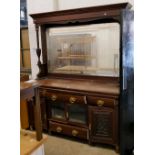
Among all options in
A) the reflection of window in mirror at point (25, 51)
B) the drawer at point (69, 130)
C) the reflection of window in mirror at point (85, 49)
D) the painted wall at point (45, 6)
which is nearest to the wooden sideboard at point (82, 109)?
the drawer at point (69, 130)

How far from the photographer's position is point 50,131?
2.77 metres

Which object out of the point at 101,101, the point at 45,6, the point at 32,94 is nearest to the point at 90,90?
the point at 101,101

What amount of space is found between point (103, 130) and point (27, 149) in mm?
1277

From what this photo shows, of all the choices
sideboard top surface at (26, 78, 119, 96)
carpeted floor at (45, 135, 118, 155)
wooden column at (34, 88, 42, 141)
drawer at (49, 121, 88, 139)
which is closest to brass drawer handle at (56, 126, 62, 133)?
drawer at (49, 121, 88, 139)

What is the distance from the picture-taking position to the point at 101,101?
2.28 meters

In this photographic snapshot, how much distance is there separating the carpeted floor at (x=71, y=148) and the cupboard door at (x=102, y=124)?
121mm

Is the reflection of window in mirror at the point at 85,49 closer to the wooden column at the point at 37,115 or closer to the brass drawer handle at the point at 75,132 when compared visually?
the brass drawer handle at the point at 75,132

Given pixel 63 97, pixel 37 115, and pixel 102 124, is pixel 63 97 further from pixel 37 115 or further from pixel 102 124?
pixel 37 115

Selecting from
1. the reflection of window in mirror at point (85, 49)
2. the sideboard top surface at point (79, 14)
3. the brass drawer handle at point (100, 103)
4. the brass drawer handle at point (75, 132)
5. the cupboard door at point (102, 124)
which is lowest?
the brass drawer handle at point (75, 132)

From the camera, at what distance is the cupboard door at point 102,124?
90.6 inches
